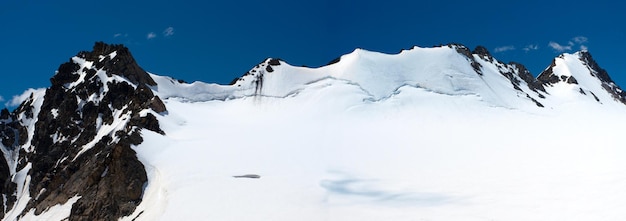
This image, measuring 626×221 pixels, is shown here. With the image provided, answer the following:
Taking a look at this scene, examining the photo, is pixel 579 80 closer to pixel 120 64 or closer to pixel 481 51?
pixel 481 51

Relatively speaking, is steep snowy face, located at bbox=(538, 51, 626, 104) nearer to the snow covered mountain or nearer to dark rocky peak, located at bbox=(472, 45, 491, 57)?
the snow covered mountain

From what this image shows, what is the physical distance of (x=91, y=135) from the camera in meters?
62.2

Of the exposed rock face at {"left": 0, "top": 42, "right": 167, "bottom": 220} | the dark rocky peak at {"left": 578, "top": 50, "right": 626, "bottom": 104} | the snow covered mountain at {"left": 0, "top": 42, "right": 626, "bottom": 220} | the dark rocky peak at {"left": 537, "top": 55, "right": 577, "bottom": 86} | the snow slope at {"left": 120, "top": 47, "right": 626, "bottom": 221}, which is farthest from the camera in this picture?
the dark rocky peak at {"left": 578, "top": 50, "right": 626, "bottom": 104}

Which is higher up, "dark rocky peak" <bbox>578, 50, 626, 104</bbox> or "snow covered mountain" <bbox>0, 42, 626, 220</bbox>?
"dark rocky peak" <bbox>578, 50, 626, 104</bbox>

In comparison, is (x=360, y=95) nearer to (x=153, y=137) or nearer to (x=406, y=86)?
(x=406, y=86)

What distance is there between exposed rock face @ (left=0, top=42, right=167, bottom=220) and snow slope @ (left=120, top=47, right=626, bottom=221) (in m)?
2.16

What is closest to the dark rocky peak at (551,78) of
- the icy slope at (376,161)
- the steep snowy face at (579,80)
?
the steep snowy face at (579,80)

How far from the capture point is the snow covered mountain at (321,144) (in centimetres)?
2862

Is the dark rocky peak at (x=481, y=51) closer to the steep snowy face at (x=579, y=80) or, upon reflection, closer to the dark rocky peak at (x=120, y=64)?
the steep snowy face at (x=579, y=80)

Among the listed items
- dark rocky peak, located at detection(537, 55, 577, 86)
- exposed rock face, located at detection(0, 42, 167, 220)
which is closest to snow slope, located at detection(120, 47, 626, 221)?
exposed rock face, located at detection(0, 42, 167, 220)

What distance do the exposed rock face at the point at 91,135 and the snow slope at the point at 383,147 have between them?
216 centimetres

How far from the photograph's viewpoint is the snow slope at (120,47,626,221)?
27.0 m

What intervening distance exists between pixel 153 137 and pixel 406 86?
42137 mm

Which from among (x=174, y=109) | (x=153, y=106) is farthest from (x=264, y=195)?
(x=174, y=109)
